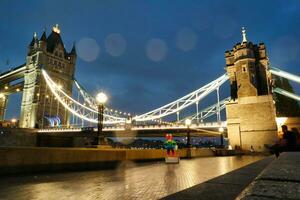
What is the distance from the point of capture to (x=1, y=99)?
73.4 metres

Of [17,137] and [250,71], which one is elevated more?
[250,71]

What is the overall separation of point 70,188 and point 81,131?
1722 inches

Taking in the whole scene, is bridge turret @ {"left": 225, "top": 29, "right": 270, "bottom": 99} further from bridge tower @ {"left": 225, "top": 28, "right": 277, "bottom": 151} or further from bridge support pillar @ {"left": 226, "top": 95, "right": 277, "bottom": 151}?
bridge support pillar @ {"left": 226, "top": 95, "right": 277, "bottom": 151}

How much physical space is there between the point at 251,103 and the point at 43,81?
57922 mm

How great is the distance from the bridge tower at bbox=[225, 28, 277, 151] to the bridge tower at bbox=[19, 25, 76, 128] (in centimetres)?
5126

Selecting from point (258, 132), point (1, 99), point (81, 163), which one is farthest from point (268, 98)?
point (1, 99)

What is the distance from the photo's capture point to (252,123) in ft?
100

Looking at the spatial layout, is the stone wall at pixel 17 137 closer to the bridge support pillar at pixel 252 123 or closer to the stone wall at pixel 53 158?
the bridge support pillar at pixel 252 123

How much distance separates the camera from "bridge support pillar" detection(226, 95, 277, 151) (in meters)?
29.2

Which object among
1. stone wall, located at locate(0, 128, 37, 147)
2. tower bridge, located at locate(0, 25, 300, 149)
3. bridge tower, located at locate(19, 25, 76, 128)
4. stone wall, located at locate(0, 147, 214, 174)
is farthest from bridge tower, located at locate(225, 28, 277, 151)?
bridge tower, located at locate(19, 25, 76, 128)

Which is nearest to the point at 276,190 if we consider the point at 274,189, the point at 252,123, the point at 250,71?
the point at 274,189

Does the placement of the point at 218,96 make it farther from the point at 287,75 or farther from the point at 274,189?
the point at 274,189

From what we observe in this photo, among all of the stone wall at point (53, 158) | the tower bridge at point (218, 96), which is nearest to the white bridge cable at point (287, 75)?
the tower bridge at point (218, 96)

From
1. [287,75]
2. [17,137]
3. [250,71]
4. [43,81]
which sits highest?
[43,81]
